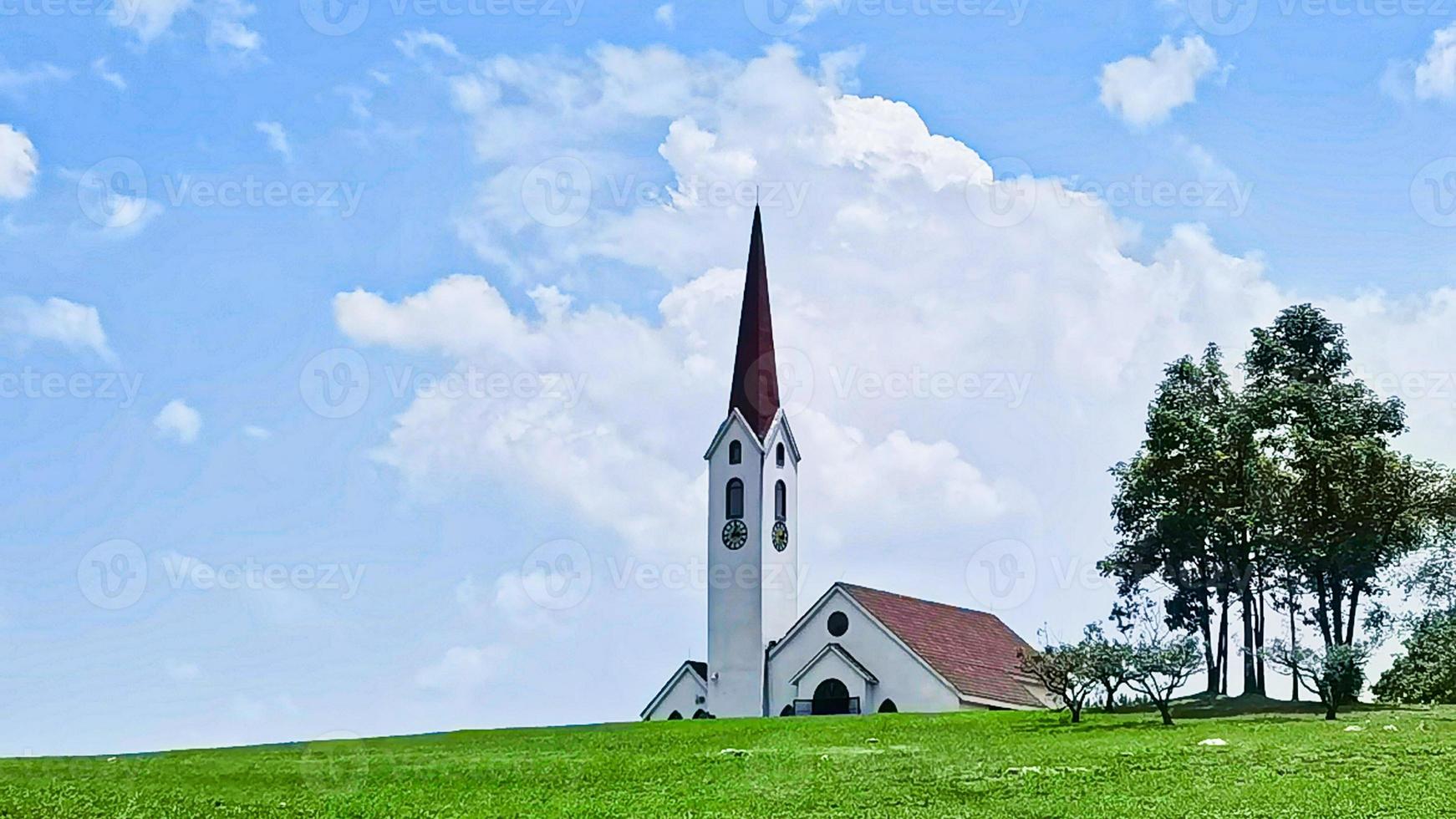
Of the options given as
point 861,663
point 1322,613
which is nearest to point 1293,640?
point 1322,613

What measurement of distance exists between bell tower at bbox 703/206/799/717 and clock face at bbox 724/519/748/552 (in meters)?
0.03

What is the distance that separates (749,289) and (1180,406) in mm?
21082

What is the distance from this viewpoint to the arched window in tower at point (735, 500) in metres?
60.2

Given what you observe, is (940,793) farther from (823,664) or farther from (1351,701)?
(823,664)

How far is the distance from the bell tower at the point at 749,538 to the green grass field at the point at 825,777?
23746 millimetres

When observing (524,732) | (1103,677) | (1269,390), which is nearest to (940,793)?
(1103,677)

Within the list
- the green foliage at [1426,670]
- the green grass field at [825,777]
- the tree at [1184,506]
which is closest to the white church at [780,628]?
the tree at [1184,506]

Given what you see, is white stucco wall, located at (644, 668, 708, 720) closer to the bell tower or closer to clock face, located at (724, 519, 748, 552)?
the bell tower

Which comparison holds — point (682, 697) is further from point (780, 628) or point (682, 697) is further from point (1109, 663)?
point (1109, 663)

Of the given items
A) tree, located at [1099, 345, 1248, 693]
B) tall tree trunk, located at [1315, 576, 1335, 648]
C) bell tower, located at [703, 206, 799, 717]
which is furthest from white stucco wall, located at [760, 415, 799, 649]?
tall tree trunk, located at [1315, 576, 1335, 648]

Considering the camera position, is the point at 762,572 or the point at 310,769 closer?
the point at 310,769

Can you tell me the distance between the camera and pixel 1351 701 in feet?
136

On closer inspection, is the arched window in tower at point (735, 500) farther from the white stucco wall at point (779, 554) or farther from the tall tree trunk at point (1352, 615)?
the tall tree trunk at point (1352, 615)

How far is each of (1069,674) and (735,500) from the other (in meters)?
22.7
